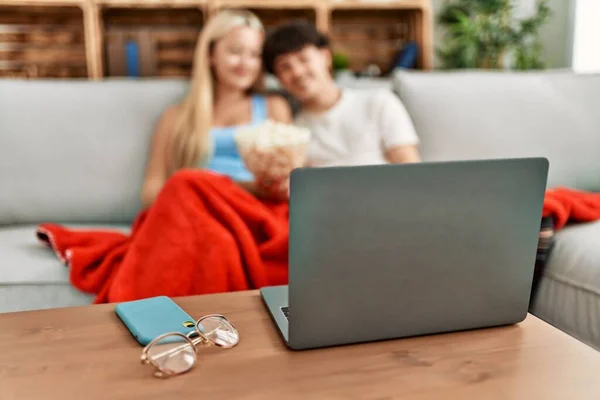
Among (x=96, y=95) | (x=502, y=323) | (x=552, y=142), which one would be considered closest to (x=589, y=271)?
(x=502, y=323)

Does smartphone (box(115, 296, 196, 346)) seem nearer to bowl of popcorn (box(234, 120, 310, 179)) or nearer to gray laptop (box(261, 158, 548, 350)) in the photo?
gray laptop (box(261, 158, 548, 350))

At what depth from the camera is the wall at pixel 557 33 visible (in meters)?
2.90

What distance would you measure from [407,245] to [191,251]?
62 cm

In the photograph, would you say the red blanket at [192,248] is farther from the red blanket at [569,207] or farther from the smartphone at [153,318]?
the smartphone at [153,318]

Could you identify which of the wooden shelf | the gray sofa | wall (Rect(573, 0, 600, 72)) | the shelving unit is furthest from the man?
wall (Rect(573, 0, 600, 72))

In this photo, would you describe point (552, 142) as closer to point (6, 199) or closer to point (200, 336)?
point (200, 336)

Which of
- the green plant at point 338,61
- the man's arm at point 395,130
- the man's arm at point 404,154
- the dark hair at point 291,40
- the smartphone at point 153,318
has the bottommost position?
the smartphone at point 153,318

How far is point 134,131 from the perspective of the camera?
1.82m

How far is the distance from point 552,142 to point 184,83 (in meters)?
1.23

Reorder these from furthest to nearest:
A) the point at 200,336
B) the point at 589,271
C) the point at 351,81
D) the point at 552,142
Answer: the point at 351,81 < the point at 552,142 < the point at 589,271 < the point at 200,336

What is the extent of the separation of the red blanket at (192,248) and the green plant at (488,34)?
1357mm

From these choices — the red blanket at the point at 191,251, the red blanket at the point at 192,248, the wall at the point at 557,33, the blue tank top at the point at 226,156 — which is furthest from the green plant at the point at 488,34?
the red blanket at the point at 191,251

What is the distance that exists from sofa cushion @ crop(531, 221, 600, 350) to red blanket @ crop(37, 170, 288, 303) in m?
0.62

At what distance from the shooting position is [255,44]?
182 centimetres
